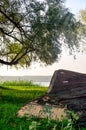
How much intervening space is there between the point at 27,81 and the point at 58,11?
1732 cm

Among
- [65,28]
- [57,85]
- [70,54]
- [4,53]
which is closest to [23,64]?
[4,53]

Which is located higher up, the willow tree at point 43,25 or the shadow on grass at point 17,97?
the willow tree at point 43,25

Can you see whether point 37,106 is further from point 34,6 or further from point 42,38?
point 34,6

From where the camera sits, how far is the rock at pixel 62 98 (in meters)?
8.14

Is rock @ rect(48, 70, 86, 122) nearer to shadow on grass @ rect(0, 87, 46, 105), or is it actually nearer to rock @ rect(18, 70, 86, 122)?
rock @ rect(18, 70, 86, 122)

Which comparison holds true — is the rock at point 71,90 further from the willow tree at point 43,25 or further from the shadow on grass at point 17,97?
the willow tree at point 43,25

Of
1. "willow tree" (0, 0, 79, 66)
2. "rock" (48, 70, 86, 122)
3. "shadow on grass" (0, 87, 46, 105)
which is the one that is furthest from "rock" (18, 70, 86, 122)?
"willow tree" (0, 0, 79, 66)

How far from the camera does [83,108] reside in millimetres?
8102

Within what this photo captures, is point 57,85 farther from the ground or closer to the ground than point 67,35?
closer to the ground

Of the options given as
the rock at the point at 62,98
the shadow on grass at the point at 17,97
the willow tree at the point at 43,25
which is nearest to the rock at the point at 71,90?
the rock at the point at 62,98

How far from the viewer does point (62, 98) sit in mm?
8914

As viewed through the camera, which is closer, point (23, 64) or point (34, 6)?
point (34, 6)

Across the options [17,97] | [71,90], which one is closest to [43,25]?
[17,97]

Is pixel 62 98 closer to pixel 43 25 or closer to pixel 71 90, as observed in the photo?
pixel 71 90
